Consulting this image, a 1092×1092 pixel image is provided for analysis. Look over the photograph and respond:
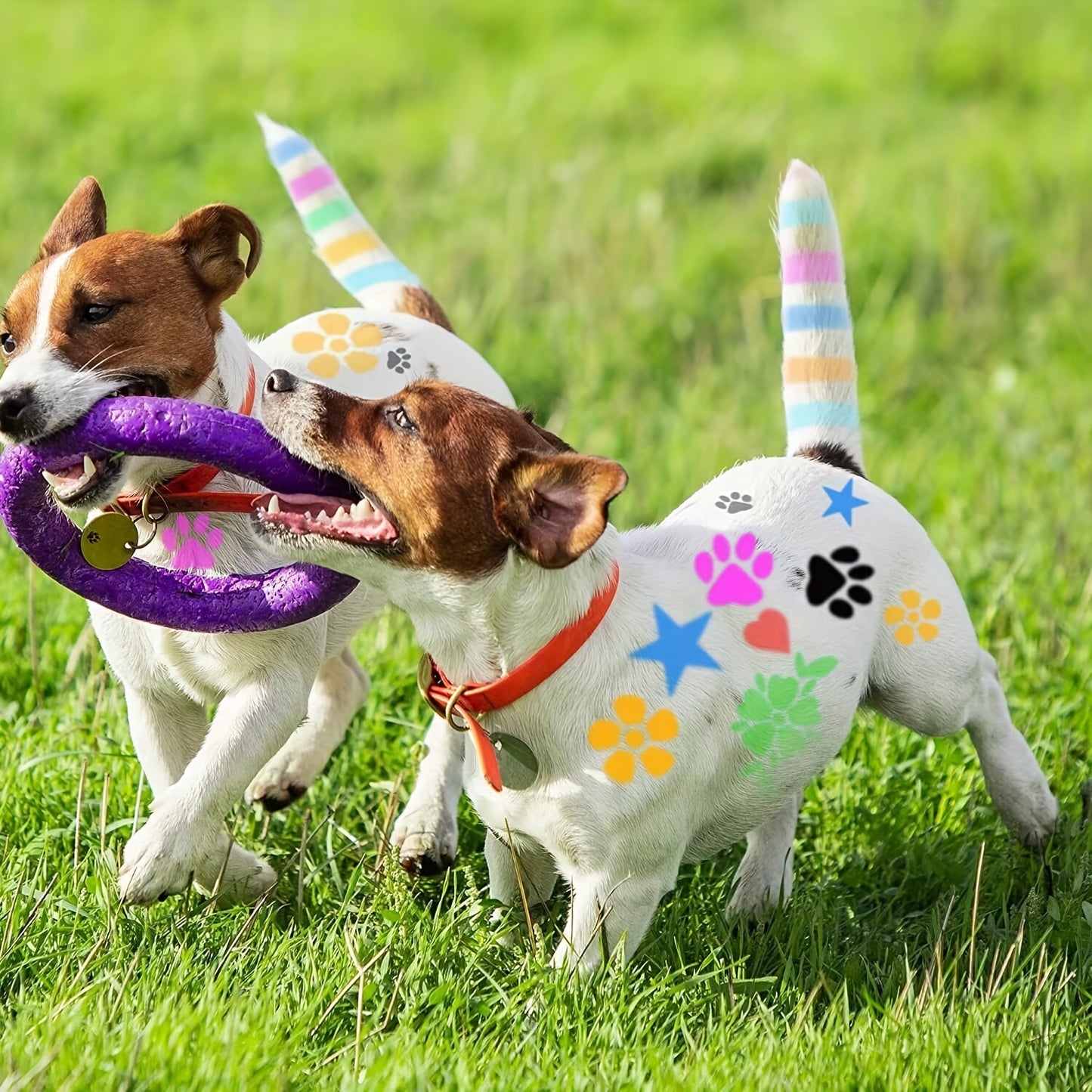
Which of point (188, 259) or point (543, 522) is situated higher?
point (188, 259)

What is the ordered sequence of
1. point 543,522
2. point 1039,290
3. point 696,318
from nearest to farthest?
point 543,522 < point 696,318 < point 1039,290

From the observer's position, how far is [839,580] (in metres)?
3.76

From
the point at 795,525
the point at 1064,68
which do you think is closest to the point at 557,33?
the point at 1064,68

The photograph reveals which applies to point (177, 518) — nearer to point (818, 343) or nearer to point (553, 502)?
point (553, 502)

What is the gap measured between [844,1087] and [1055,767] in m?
1.83

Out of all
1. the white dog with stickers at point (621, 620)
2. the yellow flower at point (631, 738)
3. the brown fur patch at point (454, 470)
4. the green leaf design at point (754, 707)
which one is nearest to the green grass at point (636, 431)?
the white dog with stickers at point (621, 620)

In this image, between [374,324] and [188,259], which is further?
[374,324]

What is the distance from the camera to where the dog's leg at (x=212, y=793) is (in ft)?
11.5

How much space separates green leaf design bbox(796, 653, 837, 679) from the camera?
143 inches

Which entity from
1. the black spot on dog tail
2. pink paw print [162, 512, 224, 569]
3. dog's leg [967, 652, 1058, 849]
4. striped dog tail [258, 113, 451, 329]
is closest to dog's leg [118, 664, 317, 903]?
pink paw print [162, 512, 224, 569]

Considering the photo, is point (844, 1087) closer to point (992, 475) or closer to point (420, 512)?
point (420, 512)

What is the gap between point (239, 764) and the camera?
3.58 m

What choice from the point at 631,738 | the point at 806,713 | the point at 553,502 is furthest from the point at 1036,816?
the point at 553,502

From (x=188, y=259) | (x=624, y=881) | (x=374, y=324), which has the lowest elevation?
(x=624, y=881)
